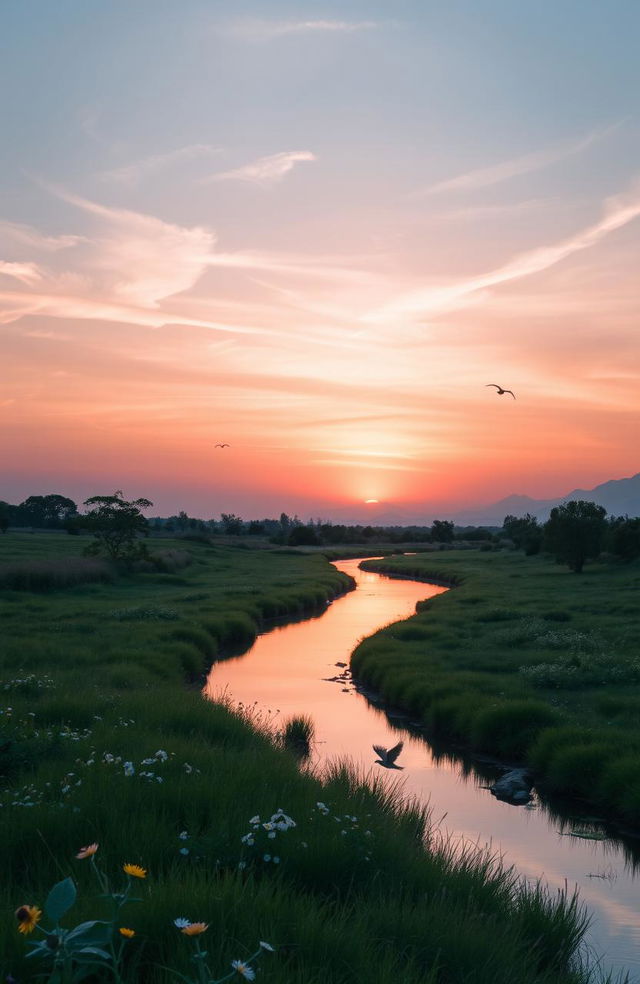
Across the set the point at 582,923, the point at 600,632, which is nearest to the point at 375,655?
the point at 600,632

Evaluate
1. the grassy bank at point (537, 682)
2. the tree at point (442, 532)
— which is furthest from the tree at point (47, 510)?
the grassy bank at point (537, 682)

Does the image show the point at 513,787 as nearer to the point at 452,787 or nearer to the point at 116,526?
the point at 452,787

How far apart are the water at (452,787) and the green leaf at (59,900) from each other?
7488 mm

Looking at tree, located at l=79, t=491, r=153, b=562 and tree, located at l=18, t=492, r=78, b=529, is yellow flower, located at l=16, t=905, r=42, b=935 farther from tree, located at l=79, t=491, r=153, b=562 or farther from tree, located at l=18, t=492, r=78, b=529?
tree, located at l=18, t=492, r=78, b=529

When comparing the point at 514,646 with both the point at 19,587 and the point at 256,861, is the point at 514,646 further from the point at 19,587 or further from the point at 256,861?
the point at 19,587

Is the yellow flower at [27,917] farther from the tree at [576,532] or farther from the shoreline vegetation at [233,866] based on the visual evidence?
the tree at [576,532]

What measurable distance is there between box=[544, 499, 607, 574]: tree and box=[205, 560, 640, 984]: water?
105 ft

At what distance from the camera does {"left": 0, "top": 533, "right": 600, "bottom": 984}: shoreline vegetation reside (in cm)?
551

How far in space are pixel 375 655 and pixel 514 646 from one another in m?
4.95

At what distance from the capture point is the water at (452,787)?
37.0 ft

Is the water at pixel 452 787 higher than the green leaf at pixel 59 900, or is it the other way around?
the green leaf at pixel 59 900

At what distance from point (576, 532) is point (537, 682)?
42566 millimetres

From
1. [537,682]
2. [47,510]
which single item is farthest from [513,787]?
[47,510]

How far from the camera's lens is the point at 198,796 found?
8.94 metres
